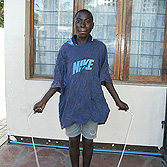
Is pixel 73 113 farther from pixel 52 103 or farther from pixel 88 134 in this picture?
pixel 52 103

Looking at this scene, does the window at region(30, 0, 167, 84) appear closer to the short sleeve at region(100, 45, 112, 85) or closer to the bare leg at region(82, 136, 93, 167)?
the short sleeve at region(100, 45, 112, 85)

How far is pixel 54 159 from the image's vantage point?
9.26 feet

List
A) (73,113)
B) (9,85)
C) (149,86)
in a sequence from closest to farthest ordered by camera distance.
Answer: (73,113) → (149,86) → (9,85)

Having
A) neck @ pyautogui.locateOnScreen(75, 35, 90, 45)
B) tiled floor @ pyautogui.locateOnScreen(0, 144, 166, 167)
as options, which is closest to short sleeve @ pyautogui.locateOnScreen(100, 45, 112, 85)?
neck @ pyautogui.locateOnScreen(75, 35, 90, 45)

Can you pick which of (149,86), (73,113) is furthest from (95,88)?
(149,86)

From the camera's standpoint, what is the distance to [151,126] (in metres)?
3.03

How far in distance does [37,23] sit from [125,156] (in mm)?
2450

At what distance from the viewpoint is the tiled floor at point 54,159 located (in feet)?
8.84

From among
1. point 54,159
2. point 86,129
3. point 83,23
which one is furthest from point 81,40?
point 54,159

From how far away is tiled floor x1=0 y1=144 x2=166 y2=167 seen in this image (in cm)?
269

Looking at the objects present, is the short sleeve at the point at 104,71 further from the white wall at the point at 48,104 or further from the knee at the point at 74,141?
the white wall at the point at 48,104

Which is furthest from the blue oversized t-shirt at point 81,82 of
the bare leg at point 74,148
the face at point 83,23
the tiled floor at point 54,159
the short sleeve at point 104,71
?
the tiled floor at point 54,159

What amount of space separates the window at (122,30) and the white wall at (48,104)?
213mm

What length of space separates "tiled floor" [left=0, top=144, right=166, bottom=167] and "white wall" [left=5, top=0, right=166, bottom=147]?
222mm
